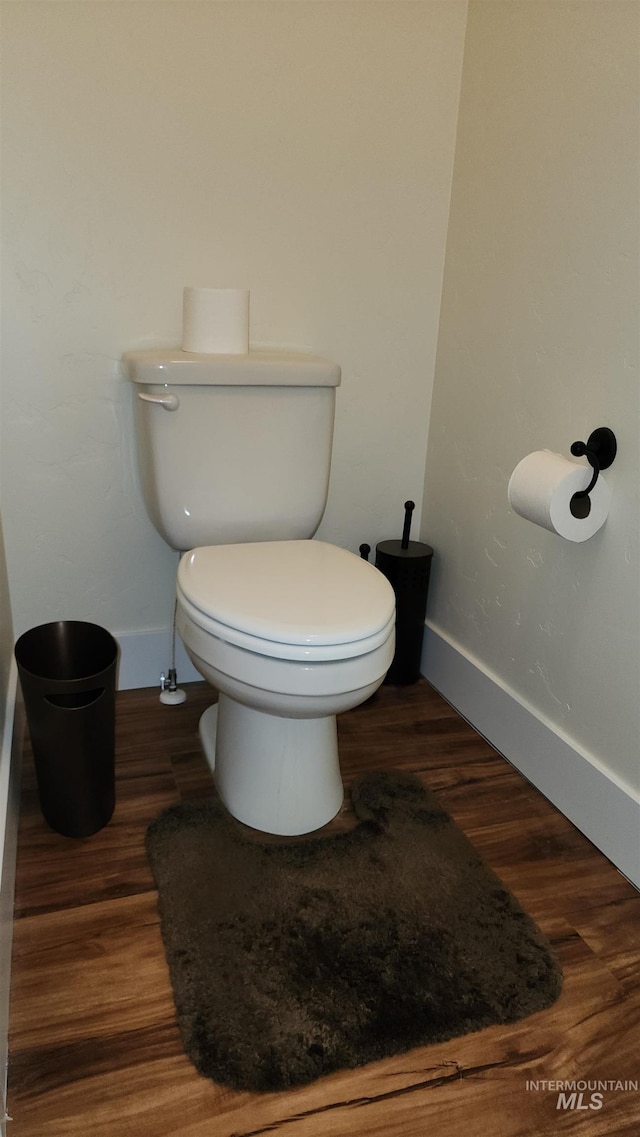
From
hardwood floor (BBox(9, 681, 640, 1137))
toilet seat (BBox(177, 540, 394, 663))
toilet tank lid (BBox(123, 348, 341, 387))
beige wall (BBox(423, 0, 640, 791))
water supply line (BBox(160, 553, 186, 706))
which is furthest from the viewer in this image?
water supply line (BBox(160, 553, 186, 706))

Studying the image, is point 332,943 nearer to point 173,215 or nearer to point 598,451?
point 598,451

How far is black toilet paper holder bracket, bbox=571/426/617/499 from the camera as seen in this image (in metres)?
1.31

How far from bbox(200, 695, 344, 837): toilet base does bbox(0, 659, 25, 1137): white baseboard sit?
1.24ft

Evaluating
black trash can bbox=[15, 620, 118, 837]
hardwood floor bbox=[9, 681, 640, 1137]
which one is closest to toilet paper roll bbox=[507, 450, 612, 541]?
hardwood floor bbox=[9, 681, 640, 1137]

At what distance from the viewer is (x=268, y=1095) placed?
100cm

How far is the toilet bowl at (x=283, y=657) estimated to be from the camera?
1.17 meters

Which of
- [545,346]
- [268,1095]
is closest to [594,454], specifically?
[545,346]

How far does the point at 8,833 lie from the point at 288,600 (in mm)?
598

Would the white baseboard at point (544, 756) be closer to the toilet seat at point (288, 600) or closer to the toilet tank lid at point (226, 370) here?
the toilet seat at point (288, 600)

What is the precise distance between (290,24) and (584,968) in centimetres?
178

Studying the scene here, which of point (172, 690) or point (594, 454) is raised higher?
point (594, 454)

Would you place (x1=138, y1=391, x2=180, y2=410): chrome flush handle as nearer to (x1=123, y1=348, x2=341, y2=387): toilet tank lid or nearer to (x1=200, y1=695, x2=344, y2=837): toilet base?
(x1=123, y1=348, x2=341, y2=387): toilet tank lid

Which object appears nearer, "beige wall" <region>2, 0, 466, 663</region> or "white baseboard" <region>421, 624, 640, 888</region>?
"white baseboard" <region>421, 624, 640, 888</region>

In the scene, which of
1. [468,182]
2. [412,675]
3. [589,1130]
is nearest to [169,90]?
[468,182]
